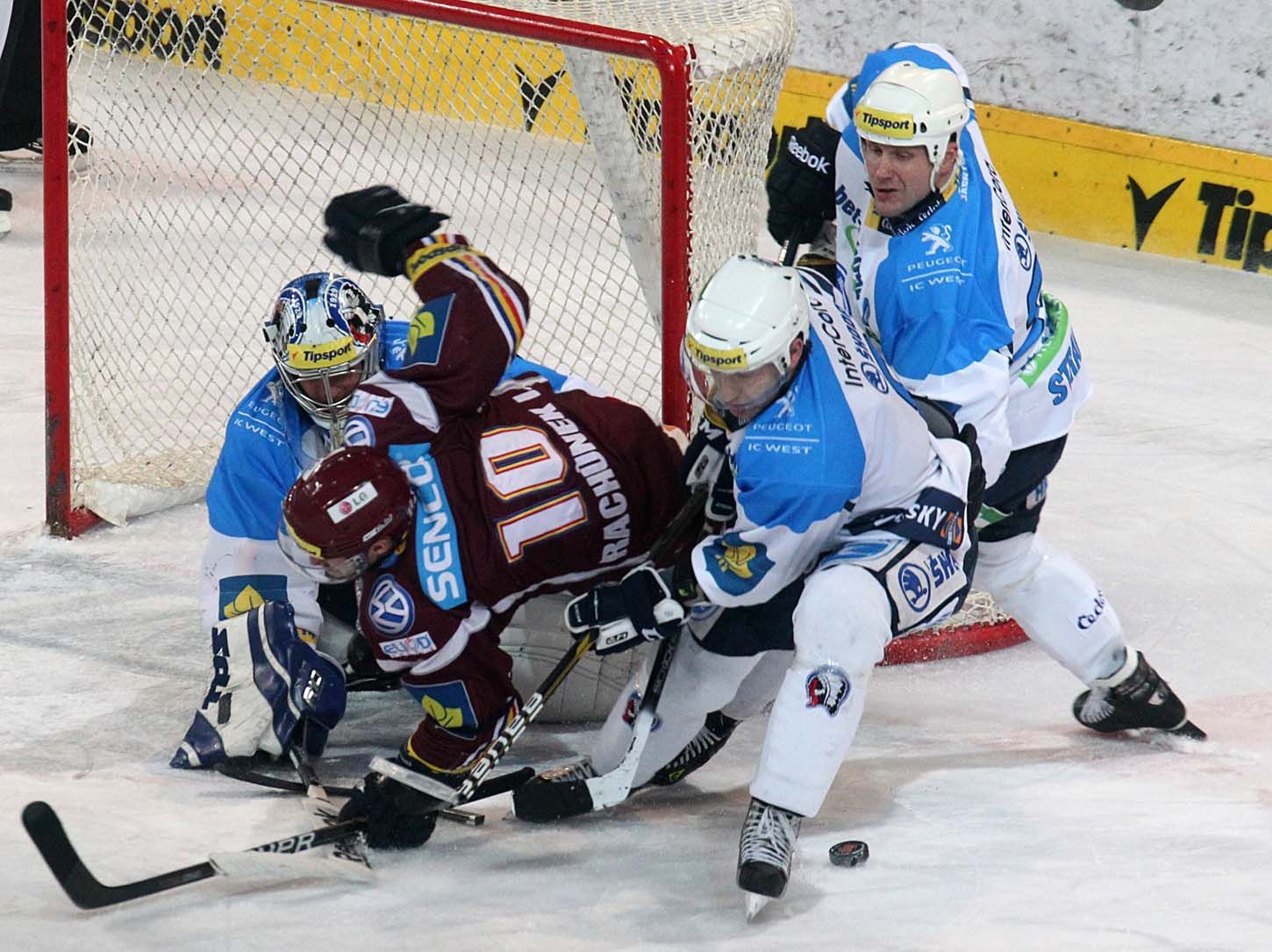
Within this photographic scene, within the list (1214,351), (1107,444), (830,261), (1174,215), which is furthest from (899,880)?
(1174,215)

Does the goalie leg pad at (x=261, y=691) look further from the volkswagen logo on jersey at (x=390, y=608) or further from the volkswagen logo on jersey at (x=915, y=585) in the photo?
the volkswagen logo on jersey at (x=915, y=585)

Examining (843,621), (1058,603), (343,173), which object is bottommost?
(1058,603)

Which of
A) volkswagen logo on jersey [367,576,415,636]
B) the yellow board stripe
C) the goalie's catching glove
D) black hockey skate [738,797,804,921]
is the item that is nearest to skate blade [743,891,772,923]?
black hockey skate [738,797,804,921]

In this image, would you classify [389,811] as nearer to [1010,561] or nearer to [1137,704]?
[1010,561]

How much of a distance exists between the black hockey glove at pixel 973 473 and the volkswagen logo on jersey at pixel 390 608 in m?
0.86

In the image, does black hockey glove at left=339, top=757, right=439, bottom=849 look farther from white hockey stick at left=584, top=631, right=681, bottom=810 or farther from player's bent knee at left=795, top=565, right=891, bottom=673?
player's bent knee at left=795, top=565, right=891, bottom=673

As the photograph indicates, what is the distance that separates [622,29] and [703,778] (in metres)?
1.31

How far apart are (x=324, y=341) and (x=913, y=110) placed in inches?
40.1

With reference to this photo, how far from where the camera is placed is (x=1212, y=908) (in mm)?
2453

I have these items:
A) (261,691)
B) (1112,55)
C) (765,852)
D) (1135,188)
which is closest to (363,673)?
(261,691)

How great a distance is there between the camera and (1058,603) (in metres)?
3.04

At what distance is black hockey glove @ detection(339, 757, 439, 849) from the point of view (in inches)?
102

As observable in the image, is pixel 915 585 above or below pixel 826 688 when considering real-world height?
above

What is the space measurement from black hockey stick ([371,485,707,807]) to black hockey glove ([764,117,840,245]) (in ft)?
2.24
